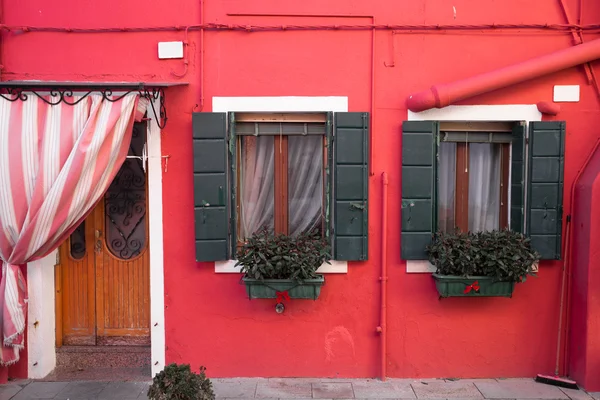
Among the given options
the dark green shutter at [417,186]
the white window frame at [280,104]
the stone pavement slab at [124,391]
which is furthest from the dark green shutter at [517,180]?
the stone pavement slab at [124,391]

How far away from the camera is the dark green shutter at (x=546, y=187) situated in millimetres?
4820

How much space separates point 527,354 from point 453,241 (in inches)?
56.1

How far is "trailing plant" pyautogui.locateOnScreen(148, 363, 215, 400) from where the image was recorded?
3689 millimetres

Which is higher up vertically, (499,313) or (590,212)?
(590,212)

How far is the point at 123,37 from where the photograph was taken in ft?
16.0

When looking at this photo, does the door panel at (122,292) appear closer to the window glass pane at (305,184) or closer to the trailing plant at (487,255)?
the window glass pane at (305,184)

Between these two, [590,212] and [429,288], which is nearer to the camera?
[590,212]

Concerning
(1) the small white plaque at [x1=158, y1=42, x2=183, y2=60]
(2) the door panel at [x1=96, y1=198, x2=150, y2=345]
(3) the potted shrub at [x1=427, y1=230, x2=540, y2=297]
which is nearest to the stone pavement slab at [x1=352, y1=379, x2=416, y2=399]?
(3) the potted shrub at [x1=427, y1=230, x2=540, y2=297]

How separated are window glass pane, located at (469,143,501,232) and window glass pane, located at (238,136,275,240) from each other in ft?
6.60

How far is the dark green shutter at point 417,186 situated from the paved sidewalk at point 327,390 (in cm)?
123

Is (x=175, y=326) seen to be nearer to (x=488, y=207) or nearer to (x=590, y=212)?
(x=488, y=207)

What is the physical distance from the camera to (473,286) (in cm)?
470

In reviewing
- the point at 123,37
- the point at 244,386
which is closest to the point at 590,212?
the point at 244,386

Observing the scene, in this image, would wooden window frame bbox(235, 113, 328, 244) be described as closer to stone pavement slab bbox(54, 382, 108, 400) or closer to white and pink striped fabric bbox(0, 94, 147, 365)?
white and pink striped fabric bbox(0, 94, 147, 365)
